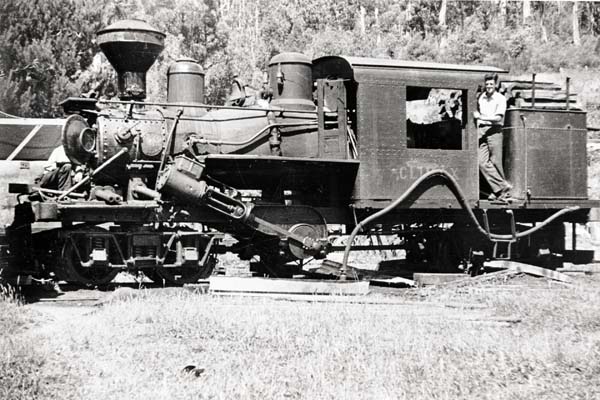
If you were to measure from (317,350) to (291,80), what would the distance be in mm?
5215

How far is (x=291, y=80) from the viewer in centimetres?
1023

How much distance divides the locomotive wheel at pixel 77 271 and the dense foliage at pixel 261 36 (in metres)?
2.18

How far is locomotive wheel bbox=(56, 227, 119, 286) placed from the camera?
364 inches

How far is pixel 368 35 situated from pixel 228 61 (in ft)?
74.7

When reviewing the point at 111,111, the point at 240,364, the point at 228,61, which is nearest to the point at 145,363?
the point at 240,364

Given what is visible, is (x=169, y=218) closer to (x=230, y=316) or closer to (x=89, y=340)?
(x=230, y=316)

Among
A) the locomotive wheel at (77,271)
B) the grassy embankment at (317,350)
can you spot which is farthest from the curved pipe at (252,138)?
the grassy embankment at (317,350)

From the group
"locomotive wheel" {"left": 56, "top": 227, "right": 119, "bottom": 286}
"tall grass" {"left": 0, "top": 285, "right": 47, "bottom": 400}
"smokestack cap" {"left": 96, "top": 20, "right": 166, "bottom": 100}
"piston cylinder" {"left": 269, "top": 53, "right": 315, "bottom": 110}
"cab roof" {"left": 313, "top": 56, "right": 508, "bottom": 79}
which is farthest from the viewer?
"piston cylinder" {"left": 269, "top": 53, "right": 315, "bottom": 110}

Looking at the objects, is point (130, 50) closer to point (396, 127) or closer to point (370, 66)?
point (370, 66)

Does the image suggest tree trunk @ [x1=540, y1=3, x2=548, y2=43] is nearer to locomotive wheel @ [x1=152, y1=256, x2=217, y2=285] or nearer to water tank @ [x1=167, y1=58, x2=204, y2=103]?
water tank @ [x1=167, y1=58, x2=204, y2=103]

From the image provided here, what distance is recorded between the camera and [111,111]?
9.52 m

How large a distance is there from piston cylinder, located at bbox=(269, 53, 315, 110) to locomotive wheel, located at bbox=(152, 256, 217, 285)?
2.36m

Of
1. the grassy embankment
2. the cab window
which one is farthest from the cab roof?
the grassy embankment

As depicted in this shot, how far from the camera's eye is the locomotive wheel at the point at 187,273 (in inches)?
384
